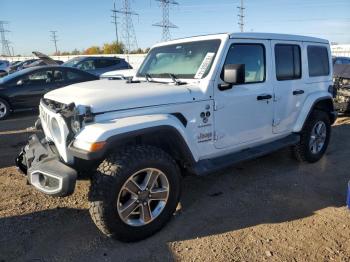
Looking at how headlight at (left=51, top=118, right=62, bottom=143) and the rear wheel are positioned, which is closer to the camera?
headlight at (left=51, top=118, right=62, bottom=143)

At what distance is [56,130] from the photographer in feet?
11.1

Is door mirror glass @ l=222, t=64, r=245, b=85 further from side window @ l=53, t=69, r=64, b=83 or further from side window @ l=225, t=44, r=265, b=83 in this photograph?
side window @ l=53, t=69, r=64, b=83

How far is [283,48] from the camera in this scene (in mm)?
4711

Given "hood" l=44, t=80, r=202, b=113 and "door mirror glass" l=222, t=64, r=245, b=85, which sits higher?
"door mirror glass" l=222, t=64, r=245, b=85

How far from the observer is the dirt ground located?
10.3ft

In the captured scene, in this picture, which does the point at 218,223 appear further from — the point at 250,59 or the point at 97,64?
the point at 97,64

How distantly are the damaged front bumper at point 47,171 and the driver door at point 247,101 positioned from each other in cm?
172

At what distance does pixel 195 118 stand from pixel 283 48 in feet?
6.51

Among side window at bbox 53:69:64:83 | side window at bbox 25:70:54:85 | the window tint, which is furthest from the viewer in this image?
the window tint

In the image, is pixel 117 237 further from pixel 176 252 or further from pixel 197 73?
pixel 197 73

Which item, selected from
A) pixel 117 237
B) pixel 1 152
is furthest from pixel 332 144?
pixel 1 152

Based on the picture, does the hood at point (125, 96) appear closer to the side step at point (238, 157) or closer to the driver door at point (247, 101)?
the driver door at point (247, 101)

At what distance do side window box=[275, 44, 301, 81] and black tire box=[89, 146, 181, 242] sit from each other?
2.24 meters

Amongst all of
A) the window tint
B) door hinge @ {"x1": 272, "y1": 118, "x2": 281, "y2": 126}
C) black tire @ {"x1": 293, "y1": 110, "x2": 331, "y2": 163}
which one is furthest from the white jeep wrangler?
the window tint
